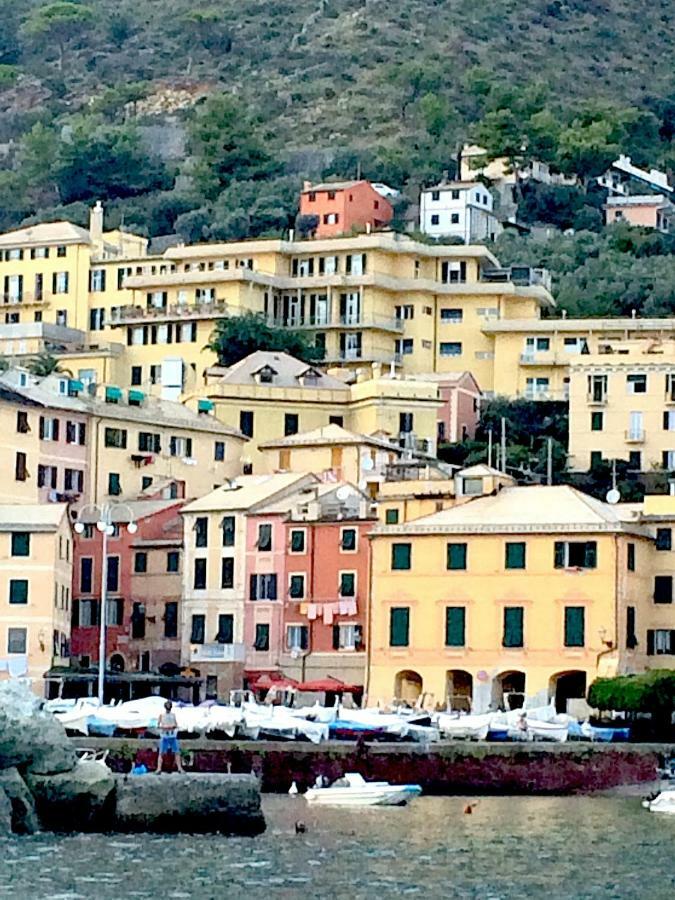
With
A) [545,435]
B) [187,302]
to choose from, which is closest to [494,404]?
[545,435]

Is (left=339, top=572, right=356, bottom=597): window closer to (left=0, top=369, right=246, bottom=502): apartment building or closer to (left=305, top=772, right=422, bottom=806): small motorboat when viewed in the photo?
(left=0, top=369, right=246, bottom=502): apartment building

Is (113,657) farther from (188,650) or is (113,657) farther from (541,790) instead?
(541,790)

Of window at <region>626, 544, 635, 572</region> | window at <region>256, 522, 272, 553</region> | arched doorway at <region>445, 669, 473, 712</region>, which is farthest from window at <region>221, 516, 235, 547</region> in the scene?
window at <region>626, 544, 635, 572</region>

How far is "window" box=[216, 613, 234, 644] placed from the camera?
108 metres

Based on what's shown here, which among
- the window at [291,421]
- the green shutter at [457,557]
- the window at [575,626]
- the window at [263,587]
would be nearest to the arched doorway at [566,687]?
the window at [575,626]

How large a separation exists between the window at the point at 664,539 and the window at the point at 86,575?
21581 millimetres

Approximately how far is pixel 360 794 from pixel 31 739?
17141mm

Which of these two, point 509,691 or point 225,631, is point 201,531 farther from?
point 509,691

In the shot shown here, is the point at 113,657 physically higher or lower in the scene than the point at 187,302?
lower

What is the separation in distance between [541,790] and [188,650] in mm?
23860

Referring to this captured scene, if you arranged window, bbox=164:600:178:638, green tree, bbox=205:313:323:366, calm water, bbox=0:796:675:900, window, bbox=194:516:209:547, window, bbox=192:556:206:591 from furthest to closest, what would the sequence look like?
green tree, bbox=205:313:323:366, window, bbox=164:600:178:638, window, bbox=194:516:209:547, window, bbox=192:556:206:591, calm water, bbox=0:796:675:900

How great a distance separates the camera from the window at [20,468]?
11466 centimetres

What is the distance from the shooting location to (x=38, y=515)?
105750 mm

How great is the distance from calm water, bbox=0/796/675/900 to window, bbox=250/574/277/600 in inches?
1231
